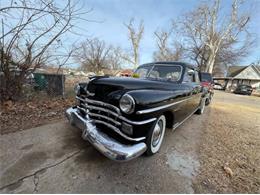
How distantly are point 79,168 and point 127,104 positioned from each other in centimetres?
122

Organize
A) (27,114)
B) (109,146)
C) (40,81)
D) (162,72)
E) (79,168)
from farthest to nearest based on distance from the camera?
(40,81) < (27,114) < (162,72) < (79,168) < (109,146)

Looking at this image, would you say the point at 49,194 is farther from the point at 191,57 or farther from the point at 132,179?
the point at 191,57

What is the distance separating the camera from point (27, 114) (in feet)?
14.7

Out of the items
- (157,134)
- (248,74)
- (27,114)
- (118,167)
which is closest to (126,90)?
(157,134)

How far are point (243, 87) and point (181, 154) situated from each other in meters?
24.0

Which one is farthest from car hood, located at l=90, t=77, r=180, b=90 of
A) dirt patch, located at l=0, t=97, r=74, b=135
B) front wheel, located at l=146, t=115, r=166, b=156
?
dirt patch, located at l=0, t=97, r=74, b=135

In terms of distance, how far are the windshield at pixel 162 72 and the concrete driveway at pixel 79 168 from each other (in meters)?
1.50

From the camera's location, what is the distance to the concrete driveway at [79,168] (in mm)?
1953

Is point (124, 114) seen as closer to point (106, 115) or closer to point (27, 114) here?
point (106, 115)

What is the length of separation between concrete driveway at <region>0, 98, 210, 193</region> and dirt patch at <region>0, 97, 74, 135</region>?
0.54m

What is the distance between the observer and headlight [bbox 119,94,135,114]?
2057 mm

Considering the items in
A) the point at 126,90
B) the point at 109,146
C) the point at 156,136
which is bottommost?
the point at 156,136

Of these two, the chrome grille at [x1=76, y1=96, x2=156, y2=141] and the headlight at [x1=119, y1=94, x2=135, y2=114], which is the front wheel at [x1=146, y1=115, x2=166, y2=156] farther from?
the headlight at [x1=119, y1=94, x2=135, y2=114]

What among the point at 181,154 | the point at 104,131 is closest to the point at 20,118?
the point at 104,131
